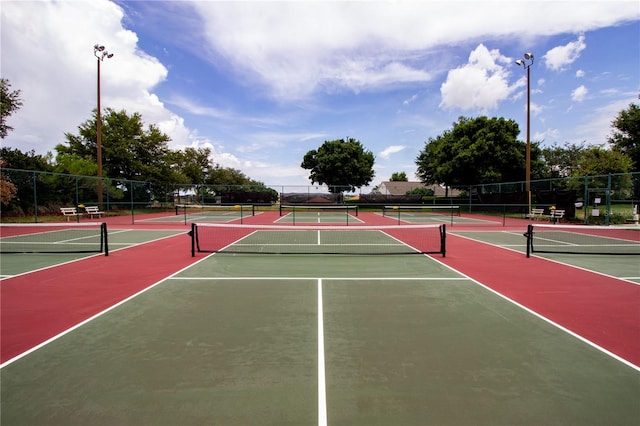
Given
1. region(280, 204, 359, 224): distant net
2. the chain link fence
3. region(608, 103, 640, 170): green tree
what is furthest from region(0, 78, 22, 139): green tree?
region(608, 103, 640, 170): green tree

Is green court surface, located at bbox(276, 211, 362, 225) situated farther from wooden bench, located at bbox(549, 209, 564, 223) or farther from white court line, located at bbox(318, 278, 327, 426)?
white court line, located at bbox(318, 278, 327, 426)

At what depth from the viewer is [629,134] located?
137 ft

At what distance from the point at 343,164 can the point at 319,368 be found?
49651 millimetres

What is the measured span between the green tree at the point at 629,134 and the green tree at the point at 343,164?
32084mm

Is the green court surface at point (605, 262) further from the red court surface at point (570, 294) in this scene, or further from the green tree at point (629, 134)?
the green tree at point (629, 134)

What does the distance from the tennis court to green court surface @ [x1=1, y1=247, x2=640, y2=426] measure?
0.02 metres

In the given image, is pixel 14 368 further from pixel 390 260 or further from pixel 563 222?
pixel 563 222

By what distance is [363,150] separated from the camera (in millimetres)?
55344

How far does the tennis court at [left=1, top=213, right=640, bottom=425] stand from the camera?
9.07 feet

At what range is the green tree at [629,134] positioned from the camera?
40438 mm

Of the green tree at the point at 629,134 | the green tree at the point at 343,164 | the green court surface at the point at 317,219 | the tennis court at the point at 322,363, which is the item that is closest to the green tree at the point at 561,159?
the green tree at the point at 629,134

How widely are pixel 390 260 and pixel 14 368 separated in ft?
25.7

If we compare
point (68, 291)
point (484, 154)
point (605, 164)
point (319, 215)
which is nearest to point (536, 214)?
point (484, 154)

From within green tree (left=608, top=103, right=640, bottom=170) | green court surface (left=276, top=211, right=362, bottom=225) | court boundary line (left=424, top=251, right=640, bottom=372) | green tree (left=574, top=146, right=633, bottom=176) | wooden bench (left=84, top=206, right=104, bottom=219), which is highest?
green tree (left=608, top=103, right=640, bottom=170)
